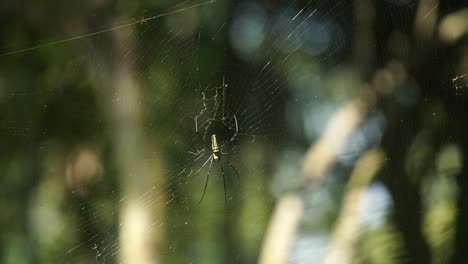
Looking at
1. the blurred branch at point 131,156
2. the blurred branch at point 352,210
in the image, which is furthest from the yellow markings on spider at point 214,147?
the blurred branch at point 352,210

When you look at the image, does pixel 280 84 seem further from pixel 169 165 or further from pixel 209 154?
pixel 169 165

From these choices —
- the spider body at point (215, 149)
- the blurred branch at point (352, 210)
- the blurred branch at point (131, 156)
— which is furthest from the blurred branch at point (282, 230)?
the blurred branch at point (131, 156)

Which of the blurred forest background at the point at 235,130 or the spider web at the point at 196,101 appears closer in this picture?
the blurred forest background at the point at 235,130

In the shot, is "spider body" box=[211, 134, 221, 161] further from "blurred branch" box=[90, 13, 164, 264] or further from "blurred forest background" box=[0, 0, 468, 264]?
"blurred branch" box=[90, 13, 164, 264]

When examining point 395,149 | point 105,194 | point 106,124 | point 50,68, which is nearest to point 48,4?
point 50,68

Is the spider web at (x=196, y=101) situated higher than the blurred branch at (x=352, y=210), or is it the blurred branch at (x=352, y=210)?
the spider web at (x=196, y=101)

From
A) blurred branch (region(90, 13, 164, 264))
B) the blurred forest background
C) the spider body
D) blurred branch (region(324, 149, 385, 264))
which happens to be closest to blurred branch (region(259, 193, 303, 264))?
the blurred forest background

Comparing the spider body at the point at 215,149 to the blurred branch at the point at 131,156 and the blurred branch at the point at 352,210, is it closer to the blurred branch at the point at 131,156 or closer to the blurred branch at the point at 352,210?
the blurred branch at the point at 131,156

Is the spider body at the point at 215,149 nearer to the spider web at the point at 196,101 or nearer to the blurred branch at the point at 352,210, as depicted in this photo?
the spider web at the point at 196,101

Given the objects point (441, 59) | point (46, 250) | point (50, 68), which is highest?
point (50, 68)
